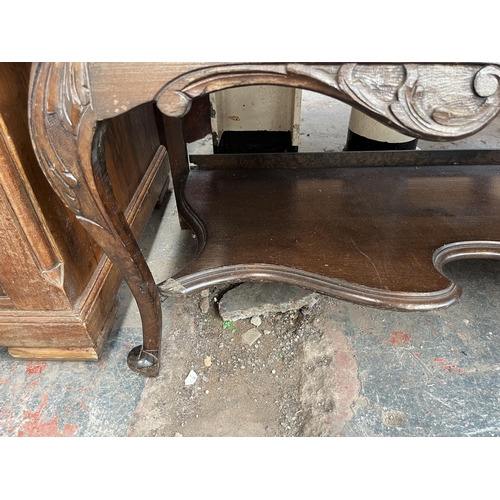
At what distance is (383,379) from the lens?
89 cm

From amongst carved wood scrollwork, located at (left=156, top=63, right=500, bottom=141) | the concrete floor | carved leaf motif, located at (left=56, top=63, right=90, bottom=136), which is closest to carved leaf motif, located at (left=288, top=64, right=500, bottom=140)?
carved wood scrollwork, located at (left=156, top=63, right=500, bottom=141)

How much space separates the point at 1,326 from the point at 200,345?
47 cm

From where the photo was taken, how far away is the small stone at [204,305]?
109 cm

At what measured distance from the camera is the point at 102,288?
2.99 ft

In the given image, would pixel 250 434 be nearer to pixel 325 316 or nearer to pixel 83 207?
pixel 325 316

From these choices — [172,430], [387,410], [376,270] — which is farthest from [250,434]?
[376,270]

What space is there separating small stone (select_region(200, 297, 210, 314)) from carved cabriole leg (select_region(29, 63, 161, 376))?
0.39 metres

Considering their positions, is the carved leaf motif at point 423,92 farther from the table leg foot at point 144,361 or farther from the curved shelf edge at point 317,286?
the table leg foot at point 144,361

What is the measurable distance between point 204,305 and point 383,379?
1.70 feet

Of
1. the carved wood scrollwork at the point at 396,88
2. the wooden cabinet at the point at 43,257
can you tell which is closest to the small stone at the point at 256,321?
the wooden cabinet at the point at 43,257

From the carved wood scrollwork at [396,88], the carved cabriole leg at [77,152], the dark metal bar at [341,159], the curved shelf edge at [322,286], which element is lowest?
the curved shelf edge at [322,286]

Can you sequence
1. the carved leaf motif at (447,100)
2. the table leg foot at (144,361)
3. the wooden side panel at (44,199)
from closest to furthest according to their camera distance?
the carved leaf motif at (447,100)
the wooden side panel at (44,199)
the table leg foot at (144,361)

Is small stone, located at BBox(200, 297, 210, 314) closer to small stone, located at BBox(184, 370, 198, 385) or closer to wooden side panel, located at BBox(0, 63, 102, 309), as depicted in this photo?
small stone, located at BBox(184, 370, 198, 385)

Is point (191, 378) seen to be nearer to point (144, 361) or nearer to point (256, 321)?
point (144, 361)
